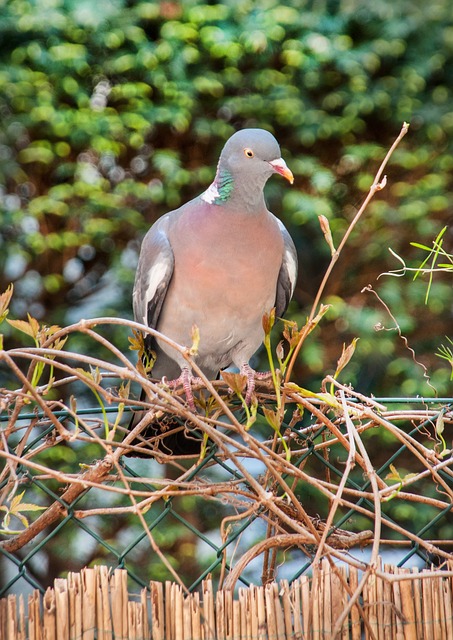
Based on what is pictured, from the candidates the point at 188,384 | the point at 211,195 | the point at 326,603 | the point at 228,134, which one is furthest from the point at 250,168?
the point at 228,134

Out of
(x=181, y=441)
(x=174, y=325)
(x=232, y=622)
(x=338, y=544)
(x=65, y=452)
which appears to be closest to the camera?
(x=232, y=622)

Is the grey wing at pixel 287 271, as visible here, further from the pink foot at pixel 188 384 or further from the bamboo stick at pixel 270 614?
the bamboo stick at pixel 270 614

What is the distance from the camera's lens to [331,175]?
363 cm

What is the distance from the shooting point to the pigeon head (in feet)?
7.02

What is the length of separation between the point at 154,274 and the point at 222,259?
0.67 feet

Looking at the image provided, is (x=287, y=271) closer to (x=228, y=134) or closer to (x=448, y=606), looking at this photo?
(x=448, y=606)

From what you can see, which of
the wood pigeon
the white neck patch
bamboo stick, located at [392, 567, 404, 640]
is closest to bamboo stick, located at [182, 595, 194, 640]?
bamboo stick, located at [392, 567, 404, 640]

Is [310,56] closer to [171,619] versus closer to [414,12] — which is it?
[414,12]

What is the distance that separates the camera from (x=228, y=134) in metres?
3.62

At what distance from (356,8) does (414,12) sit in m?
0.25

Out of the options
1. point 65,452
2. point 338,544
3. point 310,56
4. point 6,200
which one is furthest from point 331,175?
point 338,544

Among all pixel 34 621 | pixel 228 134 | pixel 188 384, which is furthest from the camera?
pixel 228 134

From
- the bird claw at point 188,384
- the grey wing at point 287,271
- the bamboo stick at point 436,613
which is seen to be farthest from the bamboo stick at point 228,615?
the grey wing at point 287,271

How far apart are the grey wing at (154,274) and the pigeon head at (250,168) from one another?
184 mm
